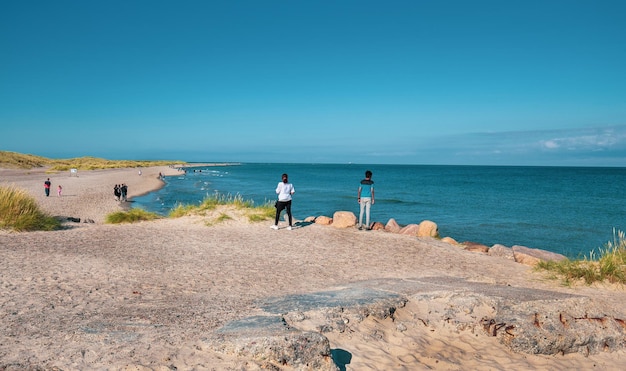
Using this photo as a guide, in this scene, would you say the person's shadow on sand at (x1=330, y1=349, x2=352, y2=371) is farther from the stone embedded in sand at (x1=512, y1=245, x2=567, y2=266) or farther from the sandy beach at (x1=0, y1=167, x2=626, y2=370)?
the stone embedded in sand at (x1=512, y1=245, x2=567, y2=266)

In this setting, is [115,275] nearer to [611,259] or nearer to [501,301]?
[501,301]

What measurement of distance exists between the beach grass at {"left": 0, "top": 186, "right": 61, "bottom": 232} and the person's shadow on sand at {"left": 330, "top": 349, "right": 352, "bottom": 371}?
1260 cm

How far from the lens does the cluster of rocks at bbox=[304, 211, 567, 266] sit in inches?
496

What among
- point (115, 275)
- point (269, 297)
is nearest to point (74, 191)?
point (115, 275)

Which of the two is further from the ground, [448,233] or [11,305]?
[11,305]

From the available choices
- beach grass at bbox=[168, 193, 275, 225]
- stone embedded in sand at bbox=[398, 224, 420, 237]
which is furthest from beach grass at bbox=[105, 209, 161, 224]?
stone embedded in sand at bbox=[398, 224, 420, 237]

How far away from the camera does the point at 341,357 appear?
532cm

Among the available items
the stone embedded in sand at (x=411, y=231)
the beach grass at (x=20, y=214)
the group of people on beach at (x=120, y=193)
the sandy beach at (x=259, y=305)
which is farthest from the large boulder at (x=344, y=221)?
the group of people on beach at (x=120, y=193)

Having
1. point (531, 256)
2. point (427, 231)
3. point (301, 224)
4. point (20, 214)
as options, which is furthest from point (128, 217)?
point (531, 256)

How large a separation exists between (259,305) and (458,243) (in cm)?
1059

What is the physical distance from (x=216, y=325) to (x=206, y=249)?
6.69 m

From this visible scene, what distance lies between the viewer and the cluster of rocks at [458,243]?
12.6m

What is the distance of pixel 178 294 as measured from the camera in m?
7.61

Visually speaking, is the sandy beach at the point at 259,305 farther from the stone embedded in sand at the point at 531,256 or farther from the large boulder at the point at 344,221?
the large boulder at the point at 344,221
